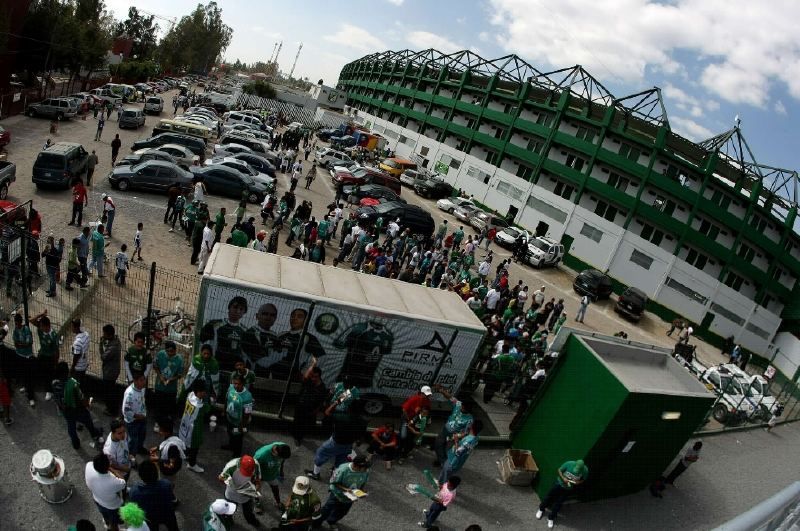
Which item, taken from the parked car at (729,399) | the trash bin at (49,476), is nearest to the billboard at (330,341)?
the trash bin at (49,476)

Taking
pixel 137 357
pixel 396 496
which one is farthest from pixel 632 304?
pixel 137 357

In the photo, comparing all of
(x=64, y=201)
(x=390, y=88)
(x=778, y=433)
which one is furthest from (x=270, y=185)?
(x=390, y=88)

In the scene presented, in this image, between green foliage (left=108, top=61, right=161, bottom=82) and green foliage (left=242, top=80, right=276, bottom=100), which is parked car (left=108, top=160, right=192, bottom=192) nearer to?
green foliage (left=108, top=61, right=161, bottom=82)

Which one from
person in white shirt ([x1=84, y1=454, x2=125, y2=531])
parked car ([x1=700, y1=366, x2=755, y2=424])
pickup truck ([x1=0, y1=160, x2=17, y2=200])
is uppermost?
parked car ([x1=700, y1=366, x2=755, y2=424])

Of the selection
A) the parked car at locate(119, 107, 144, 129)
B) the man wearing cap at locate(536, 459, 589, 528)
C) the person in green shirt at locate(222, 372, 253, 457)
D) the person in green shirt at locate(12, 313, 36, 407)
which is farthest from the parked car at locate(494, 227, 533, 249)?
the person in green shirt at locate(12, 313, 36, 407)

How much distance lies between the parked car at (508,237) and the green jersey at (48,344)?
25.8m

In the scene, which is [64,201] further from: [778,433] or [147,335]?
[778,433]

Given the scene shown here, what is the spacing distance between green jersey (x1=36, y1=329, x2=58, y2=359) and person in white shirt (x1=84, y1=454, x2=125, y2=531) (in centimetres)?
329

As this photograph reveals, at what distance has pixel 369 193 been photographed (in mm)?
29047

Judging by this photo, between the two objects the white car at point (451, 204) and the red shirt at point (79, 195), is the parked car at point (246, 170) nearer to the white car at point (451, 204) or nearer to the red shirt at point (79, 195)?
the red shirt at point (79, 195)

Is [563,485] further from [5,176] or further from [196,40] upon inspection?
[196,40]

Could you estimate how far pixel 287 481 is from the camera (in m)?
7.82

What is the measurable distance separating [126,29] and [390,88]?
5740cm

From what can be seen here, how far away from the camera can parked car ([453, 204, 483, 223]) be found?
1346 inches
